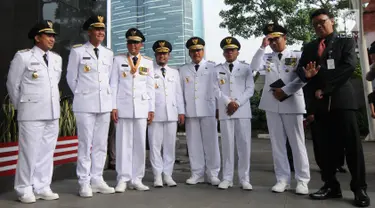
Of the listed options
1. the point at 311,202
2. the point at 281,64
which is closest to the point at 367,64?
the point at 281,64

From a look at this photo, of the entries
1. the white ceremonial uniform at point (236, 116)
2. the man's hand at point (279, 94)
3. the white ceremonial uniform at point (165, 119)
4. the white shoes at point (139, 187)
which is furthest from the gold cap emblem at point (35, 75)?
the man's hand at point (279, 94)

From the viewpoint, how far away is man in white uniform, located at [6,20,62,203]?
3781 millimetres

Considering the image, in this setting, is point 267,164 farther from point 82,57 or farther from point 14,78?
point 14,78

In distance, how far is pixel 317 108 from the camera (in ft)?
12.0

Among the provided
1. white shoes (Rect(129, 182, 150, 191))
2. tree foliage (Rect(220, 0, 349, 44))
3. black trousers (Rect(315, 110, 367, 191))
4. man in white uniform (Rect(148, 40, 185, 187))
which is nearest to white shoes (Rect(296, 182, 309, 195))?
black trousers (Rect(315, 110, 367, 191))

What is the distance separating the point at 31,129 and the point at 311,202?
2.99 m

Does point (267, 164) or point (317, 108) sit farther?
point (267, 164)

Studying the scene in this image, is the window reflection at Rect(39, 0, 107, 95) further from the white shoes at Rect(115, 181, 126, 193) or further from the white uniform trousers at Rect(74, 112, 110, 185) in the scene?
the white shoes at Rect(115, 181, 126, 193)

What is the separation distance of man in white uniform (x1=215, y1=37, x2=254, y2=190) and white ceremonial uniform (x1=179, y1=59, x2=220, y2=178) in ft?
0.86

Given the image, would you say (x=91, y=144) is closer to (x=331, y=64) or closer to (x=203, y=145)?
(x=203, y=145)

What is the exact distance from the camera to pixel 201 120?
484 cm

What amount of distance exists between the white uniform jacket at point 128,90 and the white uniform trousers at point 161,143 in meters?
0.35

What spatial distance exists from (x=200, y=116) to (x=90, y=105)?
1448 mm

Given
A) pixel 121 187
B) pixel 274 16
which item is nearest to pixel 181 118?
pixel 121 187
